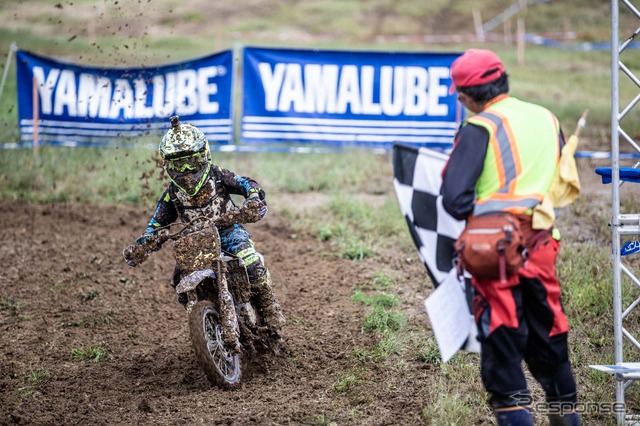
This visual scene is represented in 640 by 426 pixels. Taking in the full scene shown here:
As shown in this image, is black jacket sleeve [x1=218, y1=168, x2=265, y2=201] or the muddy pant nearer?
the muddy pant

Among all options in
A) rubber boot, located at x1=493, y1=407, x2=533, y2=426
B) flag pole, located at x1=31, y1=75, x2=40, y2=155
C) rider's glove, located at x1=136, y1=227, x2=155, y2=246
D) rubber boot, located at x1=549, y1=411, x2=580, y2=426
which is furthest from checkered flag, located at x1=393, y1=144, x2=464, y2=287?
flag pole, located at x1=31, y1=75, x2=40, y2=155

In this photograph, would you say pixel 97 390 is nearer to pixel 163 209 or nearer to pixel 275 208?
pixel 163 209

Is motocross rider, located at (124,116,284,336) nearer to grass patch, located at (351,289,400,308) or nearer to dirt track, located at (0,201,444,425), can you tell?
dirt track, located at (0,201,444,425)

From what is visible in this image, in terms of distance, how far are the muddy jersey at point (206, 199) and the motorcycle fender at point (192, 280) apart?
0.60 meters

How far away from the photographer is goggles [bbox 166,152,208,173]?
18.5ft

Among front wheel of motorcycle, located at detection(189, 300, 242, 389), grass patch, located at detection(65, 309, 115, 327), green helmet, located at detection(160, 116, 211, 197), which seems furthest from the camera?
grass patch, located at detection(65, 309, 115, 327)

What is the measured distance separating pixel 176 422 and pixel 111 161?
833cm

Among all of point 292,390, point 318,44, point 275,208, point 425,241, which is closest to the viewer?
point 425,241

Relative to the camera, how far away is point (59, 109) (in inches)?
511

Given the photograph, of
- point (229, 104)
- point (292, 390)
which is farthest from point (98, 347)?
point (229, 104)

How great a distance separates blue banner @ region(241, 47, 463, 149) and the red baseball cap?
876 cm

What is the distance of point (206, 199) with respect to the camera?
5.92 meters

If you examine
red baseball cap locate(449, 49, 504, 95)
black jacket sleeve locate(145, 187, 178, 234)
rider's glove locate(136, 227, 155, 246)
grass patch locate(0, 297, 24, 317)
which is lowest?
grass patch locate(0, 297, 24, 317)

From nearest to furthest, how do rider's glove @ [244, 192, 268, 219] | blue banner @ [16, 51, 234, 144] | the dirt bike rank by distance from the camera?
the dirt bike → rider's glove @ [244, 192, 268, 219] → blue banner @ [16, 51, 234, 144]
